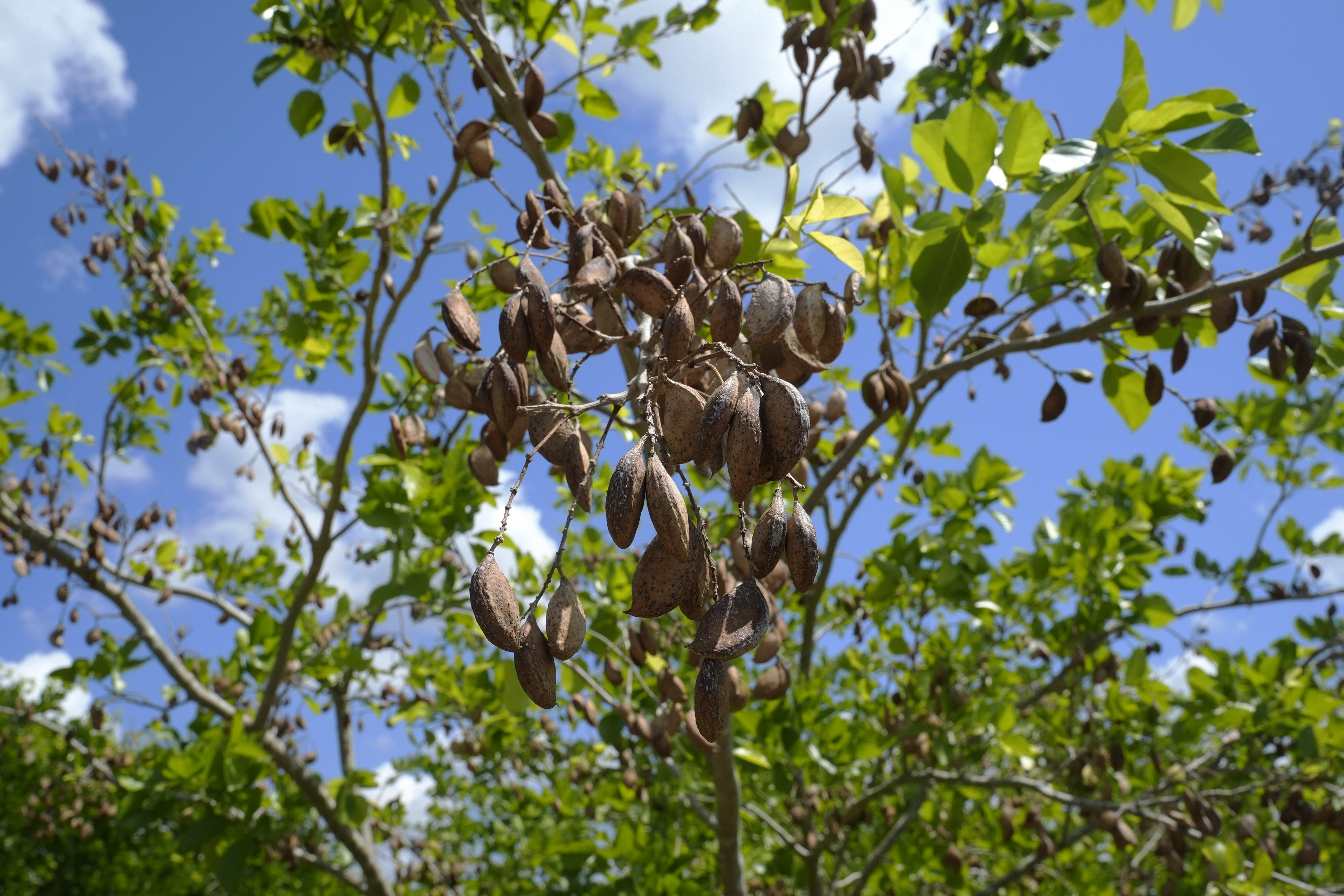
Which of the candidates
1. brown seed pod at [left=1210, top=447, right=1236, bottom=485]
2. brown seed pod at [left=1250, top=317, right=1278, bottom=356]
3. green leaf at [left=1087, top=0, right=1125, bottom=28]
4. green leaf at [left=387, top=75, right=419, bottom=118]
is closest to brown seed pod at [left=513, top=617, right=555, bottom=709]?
brown seed pod at [left=1250, top=317, right=1278, bottom=356]

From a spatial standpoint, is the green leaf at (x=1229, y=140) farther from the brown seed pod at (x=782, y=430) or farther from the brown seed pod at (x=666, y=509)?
the brown seed pod at (x=666, y=509)

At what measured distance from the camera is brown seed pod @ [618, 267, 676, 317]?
3.56 feet

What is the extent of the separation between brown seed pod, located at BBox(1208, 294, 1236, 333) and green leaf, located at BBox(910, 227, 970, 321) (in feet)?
2.00

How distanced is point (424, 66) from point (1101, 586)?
2.94 metres

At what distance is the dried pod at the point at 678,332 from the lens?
921 mm

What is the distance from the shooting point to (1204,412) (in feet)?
6.66

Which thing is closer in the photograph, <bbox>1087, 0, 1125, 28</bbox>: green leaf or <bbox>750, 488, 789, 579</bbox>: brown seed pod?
<bbox>750, 488, 789, 579</bbox>: brown seed pod

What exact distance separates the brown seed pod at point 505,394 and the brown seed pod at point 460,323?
116 mm

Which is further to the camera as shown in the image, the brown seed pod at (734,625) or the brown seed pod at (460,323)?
the brown seed pod at (460,323)

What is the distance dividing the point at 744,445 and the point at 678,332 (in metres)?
0.18

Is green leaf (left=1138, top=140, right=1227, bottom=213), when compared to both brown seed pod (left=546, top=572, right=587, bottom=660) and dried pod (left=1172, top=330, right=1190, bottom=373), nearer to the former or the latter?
dried pod (left=1172, top=330, right=1190, bottom=373)

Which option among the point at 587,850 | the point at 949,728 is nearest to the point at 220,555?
the point at 587,850

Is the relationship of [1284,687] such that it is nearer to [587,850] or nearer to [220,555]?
[587,850]

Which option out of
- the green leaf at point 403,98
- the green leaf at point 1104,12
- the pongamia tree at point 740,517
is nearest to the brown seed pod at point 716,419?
the pongamia tree at point 740,517
